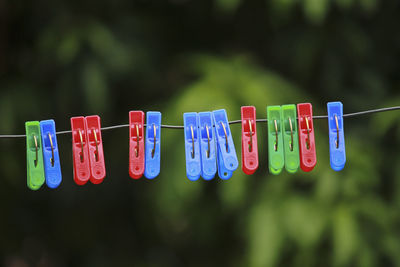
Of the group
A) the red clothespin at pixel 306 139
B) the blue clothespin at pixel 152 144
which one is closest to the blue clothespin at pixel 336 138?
the red clothespin at pixel 306 139

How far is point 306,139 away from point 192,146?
0.91ft

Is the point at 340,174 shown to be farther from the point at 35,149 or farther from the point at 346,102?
the point at 35,149

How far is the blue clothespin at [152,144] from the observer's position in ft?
4.48

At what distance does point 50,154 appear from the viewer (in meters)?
1.33

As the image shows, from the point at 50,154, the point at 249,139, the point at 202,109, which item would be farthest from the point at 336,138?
the point at 202,109

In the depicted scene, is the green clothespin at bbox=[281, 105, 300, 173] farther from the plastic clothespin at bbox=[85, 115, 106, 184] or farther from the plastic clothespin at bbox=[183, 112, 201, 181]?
the plastic clothespin at bbox=[85, 115, 106, 184]

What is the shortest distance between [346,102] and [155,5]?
1.14 metres

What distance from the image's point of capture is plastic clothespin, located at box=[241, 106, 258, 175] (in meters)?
1.36

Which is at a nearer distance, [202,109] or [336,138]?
[336,138]

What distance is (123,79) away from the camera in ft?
9.64

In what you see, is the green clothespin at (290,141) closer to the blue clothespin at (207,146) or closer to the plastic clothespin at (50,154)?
the blue clothespin at (207,146)

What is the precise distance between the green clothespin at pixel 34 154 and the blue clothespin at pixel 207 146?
0.37 meters

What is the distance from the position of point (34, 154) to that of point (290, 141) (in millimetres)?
607

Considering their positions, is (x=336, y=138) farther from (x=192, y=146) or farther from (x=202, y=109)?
(x=202, y=109)
